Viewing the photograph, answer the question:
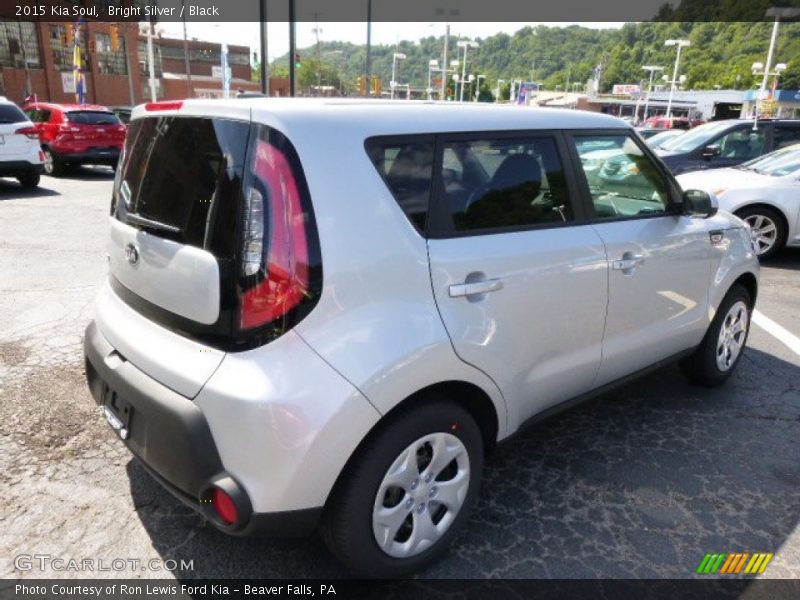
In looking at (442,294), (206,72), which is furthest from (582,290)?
(206,72)

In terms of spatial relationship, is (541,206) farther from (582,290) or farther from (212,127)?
(212,127)

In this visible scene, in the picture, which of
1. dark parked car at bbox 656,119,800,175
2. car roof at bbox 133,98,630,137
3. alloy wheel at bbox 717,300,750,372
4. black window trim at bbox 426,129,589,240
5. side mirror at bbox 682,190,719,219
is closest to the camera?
car roof at bbox 133,98,630,137

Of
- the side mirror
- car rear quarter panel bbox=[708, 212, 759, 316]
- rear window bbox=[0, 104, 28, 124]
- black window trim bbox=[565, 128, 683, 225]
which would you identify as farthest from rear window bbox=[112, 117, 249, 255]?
rear window bbox=[0, 104, 28, 124]

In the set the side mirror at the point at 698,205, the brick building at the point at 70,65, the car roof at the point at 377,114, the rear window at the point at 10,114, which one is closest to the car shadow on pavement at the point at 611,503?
the side mirror at the point at 698,205

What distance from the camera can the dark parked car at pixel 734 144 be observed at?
33.7ft

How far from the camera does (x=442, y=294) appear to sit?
2.26m

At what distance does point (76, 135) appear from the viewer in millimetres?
14102

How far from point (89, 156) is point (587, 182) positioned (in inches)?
564

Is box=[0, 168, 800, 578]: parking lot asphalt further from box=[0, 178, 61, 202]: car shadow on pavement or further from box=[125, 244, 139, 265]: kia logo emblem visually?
box=[0, 178, 61, 202]: car shadow on pavement

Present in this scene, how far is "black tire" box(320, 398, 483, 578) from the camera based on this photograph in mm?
2125

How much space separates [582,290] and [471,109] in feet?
3.10

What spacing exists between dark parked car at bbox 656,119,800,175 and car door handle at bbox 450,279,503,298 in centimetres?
913

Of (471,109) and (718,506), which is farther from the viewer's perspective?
(718,506)

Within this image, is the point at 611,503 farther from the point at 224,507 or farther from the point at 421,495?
the point at 224,507
